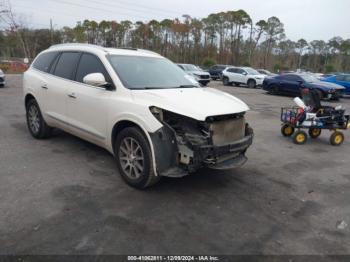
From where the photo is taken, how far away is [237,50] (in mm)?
59094

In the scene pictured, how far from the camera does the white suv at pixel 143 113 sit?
3.86 meters

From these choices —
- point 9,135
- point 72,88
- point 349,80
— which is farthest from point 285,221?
point 349,80

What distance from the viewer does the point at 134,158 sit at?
420 cm

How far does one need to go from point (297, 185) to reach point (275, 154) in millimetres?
1681

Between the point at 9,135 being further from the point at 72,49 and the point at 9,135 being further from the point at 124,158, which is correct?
the point at 124,158

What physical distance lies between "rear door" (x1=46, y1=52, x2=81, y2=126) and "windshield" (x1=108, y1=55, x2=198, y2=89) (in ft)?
3.28

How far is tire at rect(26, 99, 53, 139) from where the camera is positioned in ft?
20.5

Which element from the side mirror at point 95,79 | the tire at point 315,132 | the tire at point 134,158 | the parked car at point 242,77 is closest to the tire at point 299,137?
the tire at point 315,132

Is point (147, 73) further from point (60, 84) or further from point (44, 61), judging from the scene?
point (44, 61)

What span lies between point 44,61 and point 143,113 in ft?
11.1

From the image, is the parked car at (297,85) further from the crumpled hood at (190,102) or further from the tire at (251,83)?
the crumpled hood at (190,102)

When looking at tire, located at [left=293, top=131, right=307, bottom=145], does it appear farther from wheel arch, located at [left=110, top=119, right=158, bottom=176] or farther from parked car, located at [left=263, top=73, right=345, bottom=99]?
parked car, located at [left=263, top=73, right=345, bottom=99]

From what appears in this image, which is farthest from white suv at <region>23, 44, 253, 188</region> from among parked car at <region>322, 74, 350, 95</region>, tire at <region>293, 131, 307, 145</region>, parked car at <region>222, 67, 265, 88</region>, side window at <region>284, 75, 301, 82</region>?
parked car at <region>222, 67, 265, 88</region>

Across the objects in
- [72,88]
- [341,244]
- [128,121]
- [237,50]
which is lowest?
[341,244]
